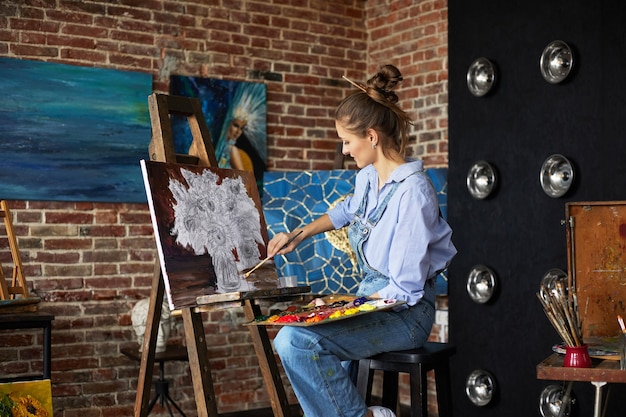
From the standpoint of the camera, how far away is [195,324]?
3160 mm

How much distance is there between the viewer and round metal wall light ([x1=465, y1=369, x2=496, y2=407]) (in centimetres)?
385

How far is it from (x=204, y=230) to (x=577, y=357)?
1523mm

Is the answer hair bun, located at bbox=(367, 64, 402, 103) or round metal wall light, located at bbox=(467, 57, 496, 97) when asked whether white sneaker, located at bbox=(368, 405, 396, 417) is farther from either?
round metal wall light, located at bbox=(467, 57, 496, 97)

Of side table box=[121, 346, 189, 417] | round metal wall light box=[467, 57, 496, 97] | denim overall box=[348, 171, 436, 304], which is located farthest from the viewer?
side table box=[121, 346, 189, 417]

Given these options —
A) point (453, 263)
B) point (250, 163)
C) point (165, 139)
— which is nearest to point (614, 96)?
point (453, 263)

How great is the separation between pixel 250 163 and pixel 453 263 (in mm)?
1784

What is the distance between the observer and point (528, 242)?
3.71 metres

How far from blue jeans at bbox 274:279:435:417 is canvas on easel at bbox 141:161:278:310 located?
1.76ft

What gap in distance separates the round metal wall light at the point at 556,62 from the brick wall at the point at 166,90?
1.62m

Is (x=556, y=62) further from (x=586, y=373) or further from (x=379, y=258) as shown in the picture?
(x=586, y=373)

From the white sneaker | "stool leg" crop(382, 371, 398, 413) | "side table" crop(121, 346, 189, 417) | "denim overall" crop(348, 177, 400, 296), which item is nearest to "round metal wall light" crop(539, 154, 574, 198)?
"denim overall" crop(348, 177, 400, 296)

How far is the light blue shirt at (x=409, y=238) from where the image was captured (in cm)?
→ 283

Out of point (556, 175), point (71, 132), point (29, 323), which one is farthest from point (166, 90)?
point (556, 175)

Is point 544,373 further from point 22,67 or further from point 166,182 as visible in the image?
point 22,67
